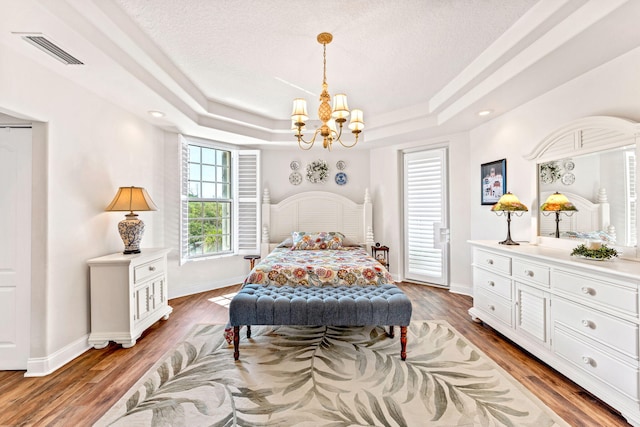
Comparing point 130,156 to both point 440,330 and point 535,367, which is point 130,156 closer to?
point 440,330

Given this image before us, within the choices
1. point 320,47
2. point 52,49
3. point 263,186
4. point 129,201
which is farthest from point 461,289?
point 52,49

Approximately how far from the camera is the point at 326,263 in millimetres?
3420

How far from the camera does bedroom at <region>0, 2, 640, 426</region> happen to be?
224 cm

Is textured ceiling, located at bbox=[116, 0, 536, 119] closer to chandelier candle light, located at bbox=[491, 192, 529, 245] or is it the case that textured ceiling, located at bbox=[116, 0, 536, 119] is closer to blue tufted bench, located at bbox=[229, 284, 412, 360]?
chandelier candle light, located at bbox=[491, 192, 529, 245]

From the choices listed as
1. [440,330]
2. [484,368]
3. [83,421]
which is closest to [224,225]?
[83,421]

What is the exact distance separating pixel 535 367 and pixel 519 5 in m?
2.90

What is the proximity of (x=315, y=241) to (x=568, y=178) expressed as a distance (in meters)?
3.26

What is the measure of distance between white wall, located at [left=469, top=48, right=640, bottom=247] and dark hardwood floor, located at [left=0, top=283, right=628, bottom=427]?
60.1 inches

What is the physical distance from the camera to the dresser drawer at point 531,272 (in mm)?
2407

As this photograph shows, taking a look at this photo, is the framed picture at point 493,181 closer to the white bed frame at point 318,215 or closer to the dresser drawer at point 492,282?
the dresser drawer at point 492,282

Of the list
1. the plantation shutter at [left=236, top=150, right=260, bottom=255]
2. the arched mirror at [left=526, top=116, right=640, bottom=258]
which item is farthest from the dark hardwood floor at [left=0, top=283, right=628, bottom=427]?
the plantation shutter at [left=236, top=150, right=260, bottom=255]

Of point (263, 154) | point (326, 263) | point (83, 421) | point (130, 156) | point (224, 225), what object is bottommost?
point (83, 421)

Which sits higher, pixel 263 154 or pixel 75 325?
pixel 263 154

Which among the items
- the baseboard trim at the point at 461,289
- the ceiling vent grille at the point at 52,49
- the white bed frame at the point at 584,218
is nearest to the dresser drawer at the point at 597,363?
the white bed frame at the point at 584,218
